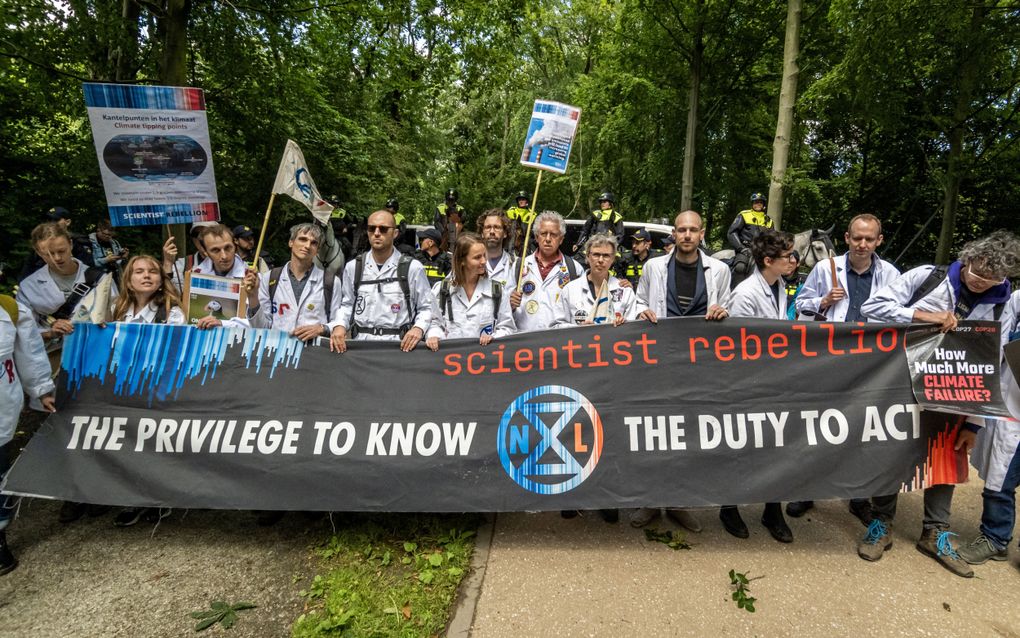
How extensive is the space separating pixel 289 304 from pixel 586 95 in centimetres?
1566

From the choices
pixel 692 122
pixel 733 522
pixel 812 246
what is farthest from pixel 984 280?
pixel 692 122

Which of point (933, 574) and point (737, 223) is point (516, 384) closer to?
point (933, 574)

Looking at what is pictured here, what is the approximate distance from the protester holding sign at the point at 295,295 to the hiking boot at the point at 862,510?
4.21m

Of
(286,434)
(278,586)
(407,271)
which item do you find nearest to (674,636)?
(278,586)

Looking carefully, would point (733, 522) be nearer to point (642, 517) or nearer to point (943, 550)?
point (642, 517)

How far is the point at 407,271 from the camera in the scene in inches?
154

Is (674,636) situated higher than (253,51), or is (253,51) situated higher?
(253,51)

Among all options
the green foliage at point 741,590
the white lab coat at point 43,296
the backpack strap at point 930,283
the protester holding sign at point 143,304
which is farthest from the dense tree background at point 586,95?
the green foliage at point 741,590

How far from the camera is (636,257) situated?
755 cm

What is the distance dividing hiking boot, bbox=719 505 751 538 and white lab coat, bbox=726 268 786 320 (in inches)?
55.2

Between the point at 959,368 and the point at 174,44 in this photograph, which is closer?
the point at 959,368

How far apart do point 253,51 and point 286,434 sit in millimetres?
7734

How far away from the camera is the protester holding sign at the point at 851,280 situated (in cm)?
390

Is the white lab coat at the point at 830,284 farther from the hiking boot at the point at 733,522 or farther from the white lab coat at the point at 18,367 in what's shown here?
the white lab coat at the point at 18,367
